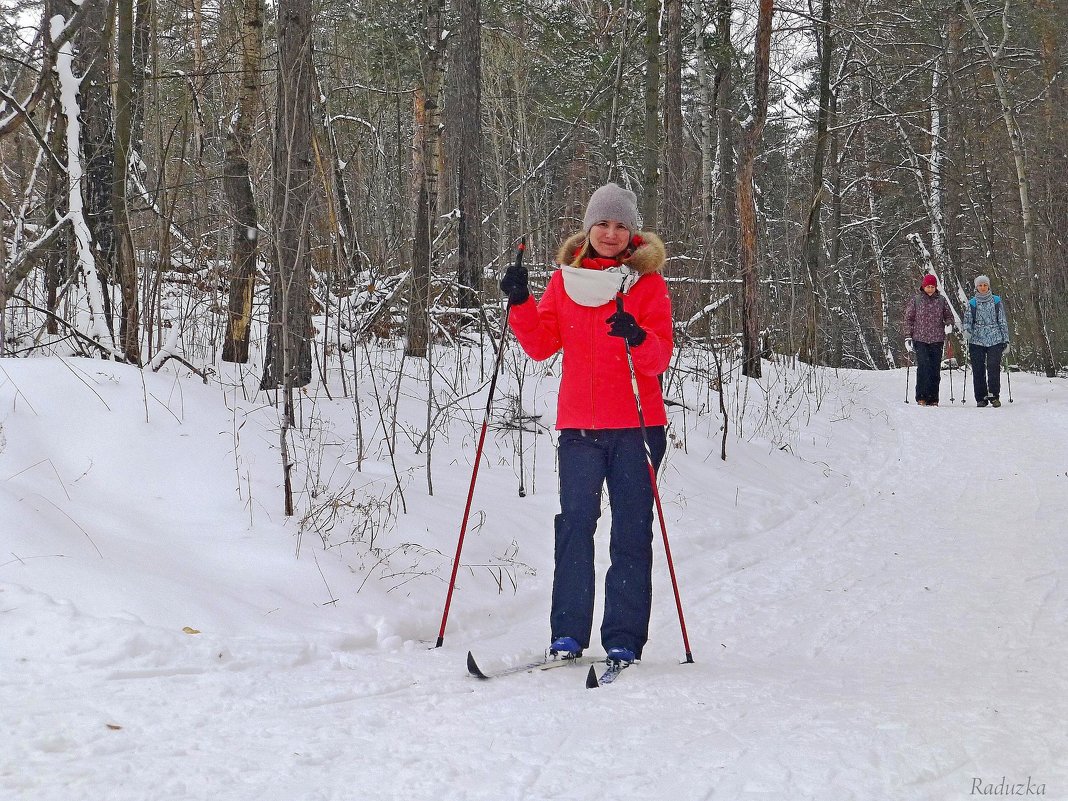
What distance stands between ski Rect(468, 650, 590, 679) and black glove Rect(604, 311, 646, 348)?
1369mm

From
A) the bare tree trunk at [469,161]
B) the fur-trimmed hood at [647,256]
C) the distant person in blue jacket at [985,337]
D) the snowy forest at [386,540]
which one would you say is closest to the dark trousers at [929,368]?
the distant person in blue jacket at [985,337]

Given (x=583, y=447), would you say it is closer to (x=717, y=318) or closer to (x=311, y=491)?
(x=311, y=491)

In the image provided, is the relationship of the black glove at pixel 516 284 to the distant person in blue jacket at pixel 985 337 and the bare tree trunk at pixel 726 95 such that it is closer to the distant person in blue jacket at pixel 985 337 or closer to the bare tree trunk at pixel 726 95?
the bare tree trunk at pixel 726 95

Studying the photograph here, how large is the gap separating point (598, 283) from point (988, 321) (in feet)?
37.9

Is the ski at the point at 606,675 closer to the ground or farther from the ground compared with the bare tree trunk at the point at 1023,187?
closer to the ground

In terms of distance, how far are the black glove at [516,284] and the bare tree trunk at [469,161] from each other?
5654 millimetres

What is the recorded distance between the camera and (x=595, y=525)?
3656 millimetres

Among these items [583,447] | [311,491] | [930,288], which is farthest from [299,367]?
[930,288]

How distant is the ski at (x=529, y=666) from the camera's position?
3346 millimetres

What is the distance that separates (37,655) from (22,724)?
0.48 metres

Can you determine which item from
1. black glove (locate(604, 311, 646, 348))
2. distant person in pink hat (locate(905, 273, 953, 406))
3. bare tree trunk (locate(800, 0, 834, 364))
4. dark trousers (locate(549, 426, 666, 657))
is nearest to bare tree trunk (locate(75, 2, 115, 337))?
dark trousers (locate(549, 426, 666, 657))

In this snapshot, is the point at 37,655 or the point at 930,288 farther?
the point at 930,288

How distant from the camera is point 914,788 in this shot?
2.32m

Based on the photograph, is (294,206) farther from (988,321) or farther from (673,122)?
A: (988,321)
